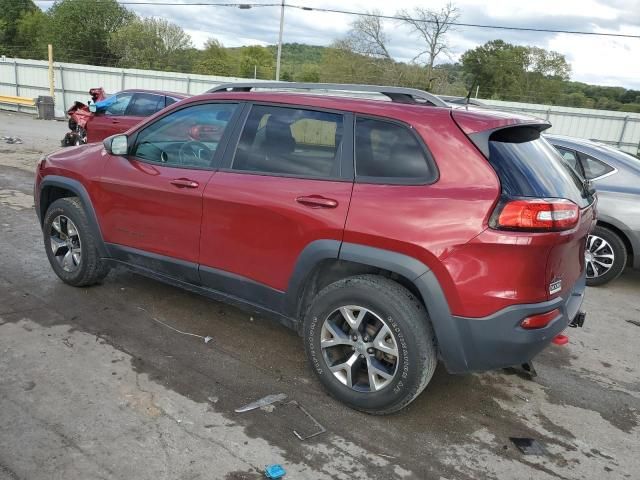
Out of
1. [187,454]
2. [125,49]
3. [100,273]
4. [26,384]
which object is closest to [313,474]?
[187,454]

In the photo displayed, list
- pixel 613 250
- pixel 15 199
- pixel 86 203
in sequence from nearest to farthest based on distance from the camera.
Result: pixel 86 203, pixel 613 250, pixel 15 199

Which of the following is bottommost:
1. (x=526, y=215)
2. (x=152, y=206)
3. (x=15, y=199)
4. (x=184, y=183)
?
(x=15, y=199)

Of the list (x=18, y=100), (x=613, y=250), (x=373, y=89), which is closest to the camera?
(x=373, y=89)

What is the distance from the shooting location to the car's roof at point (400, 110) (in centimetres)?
291

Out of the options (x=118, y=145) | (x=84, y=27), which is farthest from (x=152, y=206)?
(x=84, y=27)

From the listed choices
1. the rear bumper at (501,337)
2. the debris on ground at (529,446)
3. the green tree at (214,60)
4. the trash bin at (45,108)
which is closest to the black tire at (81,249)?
the rear bumper at (501,337)

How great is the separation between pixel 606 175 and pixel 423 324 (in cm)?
421

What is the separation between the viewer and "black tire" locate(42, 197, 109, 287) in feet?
14.7

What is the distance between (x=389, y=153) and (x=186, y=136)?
1.77 metres

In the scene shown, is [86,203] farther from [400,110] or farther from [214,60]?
[214,60]

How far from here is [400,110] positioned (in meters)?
3.08

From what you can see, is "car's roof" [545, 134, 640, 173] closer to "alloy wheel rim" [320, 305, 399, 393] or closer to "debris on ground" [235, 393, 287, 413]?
"alloy wheel rim" [320, 305, 399, 393]

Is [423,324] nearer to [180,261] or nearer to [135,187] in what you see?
[180,261]

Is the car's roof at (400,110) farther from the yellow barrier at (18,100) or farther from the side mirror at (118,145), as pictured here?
the yellow barrier at (18,100)
